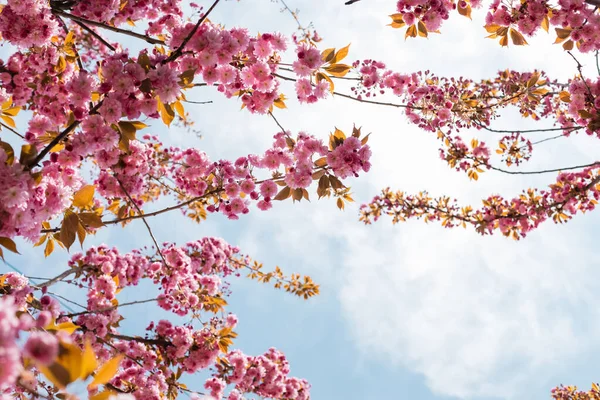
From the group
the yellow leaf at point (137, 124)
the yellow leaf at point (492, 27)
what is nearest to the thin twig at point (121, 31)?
the yellow leaf at point (137, 124)

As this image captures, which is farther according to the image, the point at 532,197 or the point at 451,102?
the point at 532,197

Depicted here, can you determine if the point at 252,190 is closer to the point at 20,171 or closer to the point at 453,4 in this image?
the point at 20,171

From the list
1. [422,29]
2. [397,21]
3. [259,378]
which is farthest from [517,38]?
[259,378]

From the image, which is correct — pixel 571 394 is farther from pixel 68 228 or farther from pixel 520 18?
pixel 68 228

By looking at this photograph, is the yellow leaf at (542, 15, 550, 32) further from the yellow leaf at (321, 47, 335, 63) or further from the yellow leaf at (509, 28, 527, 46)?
the yellow leaf at (321, 47, 335, 63)

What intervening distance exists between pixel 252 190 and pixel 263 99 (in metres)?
0.77

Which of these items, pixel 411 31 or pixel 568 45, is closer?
pixel 568 45

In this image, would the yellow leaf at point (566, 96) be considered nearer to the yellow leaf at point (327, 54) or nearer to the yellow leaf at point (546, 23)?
the yellow leaf at point (546, 23)

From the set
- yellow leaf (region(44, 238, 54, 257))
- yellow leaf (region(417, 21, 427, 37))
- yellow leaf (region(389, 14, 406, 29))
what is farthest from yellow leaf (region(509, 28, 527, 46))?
yellow leaf (region(44, 238, 54, 257))

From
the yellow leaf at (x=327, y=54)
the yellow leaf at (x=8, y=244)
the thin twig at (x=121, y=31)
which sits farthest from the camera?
the yellow leaf at (x=327, y=54)

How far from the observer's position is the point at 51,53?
314 cm

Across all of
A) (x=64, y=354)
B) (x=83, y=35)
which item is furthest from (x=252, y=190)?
(x=83, y=35)

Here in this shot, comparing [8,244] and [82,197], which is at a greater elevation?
[82,197]

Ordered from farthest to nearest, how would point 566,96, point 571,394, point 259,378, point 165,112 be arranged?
point 571,394, point 259,378, point 566,96, point 165,112
